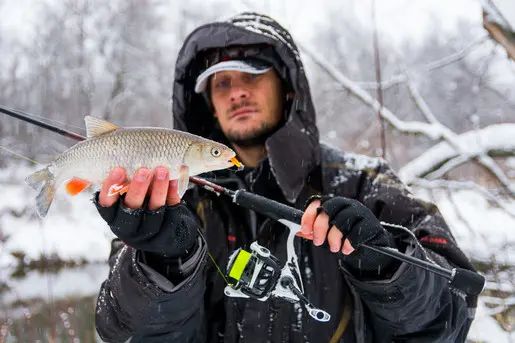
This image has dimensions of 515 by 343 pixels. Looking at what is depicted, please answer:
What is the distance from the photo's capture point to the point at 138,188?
59.1 inches

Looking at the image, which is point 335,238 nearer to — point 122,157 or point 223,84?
point 122,157

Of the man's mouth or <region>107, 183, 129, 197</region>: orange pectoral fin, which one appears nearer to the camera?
<region>107, 183, 129, 197</region>: orange pectoral fin

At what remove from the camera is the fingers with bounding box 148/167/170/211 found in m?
1.52

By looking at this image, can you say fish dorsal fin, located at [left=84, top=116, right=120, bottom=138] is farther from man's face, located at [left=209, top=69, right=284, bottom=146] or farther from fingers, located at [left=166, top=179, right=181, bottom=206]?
man's face, located at [left=209, top=69, right=284, bottom=146]

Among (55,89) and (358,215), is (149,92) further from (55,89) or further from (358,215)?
(358,215)

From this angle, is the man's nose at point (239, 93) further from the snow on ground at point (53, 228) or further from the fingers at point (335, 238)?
the snow on ground at point (53, 228)

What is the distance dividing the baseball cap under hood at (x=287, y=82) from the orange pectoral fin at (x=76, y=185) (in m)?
1.08

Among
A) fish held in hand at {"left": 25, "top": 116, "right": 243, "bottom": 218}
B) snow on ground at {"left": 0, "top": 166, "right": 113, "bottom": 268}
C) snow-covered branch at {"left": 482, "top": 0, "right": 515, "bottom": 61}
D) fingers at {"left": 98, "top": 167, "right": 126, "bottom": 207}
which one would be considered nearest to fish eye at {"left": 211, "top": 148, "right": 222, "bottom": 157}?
fish held in hand at {"left": 25, "top": 116, "right": 243, "bottom": 218}

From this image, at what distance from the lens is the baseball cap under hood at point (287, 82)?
2.42 m

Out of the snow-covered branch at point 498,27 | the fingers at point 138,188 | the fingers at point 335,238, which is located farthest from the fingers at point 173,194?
the snow-covered branch at point 498,27

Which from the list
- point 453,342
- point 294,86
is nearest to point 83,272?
point 294,86

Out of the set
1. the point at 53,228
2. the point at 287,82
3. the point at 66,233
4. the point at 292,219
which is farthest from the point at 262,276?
the point at 53,228

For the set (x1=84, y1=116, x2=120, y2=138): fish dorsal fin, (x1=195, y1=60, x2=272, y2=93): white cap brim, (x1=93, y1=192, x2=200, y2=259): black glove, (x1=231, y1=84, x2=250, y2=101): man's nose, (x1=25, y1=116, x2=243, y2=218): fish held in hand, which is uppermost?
(x1=195, y1=60, x2=272, y2=93): white cap brim

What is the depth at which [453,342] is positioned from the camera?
1984 mm
